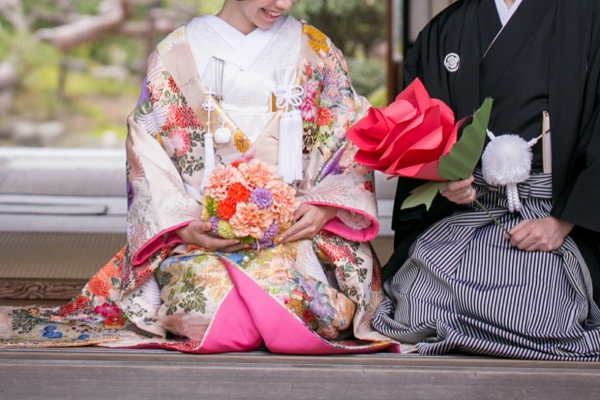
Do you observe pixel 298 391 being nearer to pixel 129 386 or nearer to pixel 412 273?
pixel 129 386

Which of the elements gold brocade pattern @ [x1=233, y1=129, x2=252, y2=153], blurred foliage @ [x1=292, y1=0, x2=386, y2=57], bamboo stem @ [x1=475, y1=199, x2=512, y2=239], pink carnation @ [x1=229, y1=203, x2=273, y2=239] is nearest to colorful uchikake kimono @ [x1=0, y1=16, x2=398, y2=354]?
gold brocade pattern @ [x1=233, y1=129, x2=252, y2=153]

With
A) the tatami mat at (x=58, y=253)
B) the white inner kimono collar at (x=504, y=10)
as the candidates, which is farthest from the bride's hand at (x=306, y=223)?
the tatami mat at (x=58, y=253)

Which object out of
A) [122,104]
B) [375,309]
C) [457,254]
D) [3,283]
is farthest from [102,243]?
[122,104]

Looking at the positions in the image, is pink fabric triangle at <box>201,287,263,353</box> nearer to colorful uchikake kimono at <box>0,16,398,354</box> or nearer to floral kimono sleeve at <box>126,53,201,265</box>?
colorful uchikake kimono at <box>0,16,398,354</box>

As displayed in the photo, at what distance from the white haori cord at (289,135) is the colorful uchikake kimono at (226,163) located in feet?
0.06

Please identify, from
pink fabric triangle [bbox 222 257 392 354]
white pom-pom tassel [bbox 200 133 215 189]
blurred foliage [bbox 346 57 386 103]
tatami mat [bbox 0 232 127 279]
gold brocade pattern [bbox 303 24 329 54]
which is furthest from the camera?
blurred foliage [bbox 346 57 386 103]

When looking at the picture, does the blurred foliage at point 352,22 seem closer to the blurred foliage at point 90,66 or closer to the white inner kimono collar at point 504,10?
the blurred foliage at point 90,66

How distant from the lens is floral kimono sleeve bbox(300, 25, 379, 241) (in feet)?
9.53

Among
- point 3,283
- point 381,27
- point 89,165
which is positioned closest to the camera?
point 3,283

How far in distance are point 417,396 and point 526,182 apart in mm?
725

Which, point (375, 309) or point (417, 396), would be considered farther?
point (375, 309)

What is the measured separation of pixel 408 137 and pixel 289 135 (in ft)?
1.54

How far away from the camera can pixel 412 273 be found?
2.92 metres

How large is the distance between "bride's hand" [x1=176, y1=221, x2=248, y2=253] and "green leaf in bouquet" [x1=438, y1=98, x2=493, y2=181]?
62cm
